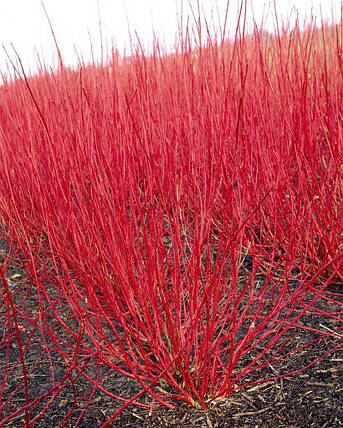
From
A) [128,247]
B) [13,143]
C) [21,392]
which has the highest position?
[13,143]

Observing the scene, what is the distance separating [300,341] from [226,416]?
50 centimetres

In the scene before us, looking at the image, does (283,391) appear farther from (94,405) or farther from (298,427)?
(94,405)

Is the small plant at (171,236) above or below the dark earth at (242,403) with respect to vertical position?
above

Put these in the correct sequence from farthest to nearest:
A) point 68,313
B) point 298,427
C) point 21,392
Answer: point 68,313 < point 21,392 < point 298,427

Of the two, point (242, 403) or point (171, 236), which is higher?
point (171, 236)

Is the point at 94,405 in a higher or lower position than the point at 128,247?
lower

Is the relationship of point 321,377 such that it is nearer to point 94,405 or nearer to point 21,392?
point 94,405

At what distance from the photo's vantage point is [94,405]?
5.11ft

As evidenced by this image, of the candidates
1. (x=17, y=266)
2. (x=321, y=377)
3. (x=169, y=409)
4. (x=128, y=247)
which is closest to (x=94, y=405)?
(x=169, y=409)

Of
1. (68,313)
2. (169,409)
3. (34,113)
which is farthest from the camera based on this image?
(34,113)

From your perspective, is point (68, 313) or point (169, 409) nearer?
point (169, 409)

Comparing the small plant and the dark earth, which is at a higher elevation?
the small plant

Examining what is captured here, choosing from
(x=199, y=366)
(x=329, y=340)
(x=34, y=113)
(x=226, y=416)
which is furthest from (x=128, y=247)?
(x=34, y=113)

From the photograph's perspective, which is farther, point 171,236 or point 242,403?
point 171,236
